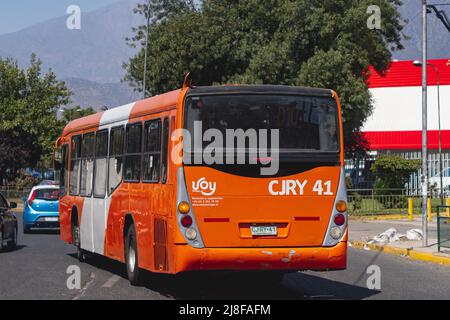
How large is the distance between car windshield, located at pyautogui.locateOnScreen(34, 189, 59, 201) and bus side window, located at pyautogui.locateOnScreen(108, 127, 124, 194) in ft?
46.6

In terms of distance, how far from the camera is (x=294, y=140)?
13172 mm

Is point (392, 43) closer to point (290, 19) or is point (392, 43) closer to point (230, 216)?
point (290, 19)

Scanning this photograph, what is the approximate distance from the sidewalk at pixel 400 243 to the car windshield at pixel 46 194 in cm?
964

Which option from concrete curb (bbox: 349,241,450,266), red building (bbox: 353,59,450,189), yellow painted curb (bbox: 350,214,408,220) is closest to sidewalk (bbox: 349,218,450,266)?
concrete curb (bbox: 349,241,450,266)

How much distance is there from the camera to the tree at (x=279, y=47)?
50.0 metres

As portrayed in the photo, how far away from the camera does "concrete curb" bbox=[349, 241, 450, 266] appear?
816 inches

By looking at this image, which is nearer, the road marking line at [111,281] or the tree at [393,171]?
the road marking line at [111,281]

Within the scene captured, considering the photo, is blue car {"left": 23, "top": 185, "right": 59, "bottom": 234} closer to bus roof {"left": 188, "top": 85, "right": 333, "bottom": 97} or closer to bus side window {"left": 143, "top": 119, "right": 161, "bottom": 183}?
bus side window {"left": 143, "top": 119, "right": 161, "bottom": 183}

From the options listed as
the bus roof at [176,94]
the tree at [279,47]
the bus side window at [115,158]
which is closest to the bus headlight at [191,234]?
the bus roof at [176,94]

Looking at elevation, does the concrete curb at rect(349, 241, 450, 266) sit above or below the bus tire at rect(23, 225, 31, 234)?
below

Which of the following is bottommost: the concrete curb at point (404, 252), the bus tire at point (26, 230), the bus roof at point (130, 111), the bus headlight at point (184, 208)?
the concrete curb at point (404, 252)

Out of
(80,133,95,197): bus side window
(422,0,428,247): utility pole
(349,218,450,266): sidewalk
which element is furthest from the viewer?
(422,0,428,247): utility pole

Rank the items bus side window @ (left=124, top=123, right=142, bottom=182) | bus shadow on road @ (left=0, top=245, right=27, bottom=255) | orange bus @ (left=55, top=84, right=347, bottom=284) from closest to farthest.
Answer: orange bus @ (left=55, top=84, right=347, bottom=284)
bus side window @ (left=124, top=123, right=142, bottom=182)
bus shadow on road @ (left=0, top=245, right=27, bottom=255)

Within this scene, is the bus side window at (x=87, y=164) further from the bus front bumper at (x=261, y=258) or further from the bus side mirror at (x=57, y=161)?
the bus front bumper at (x=261, y=258)
